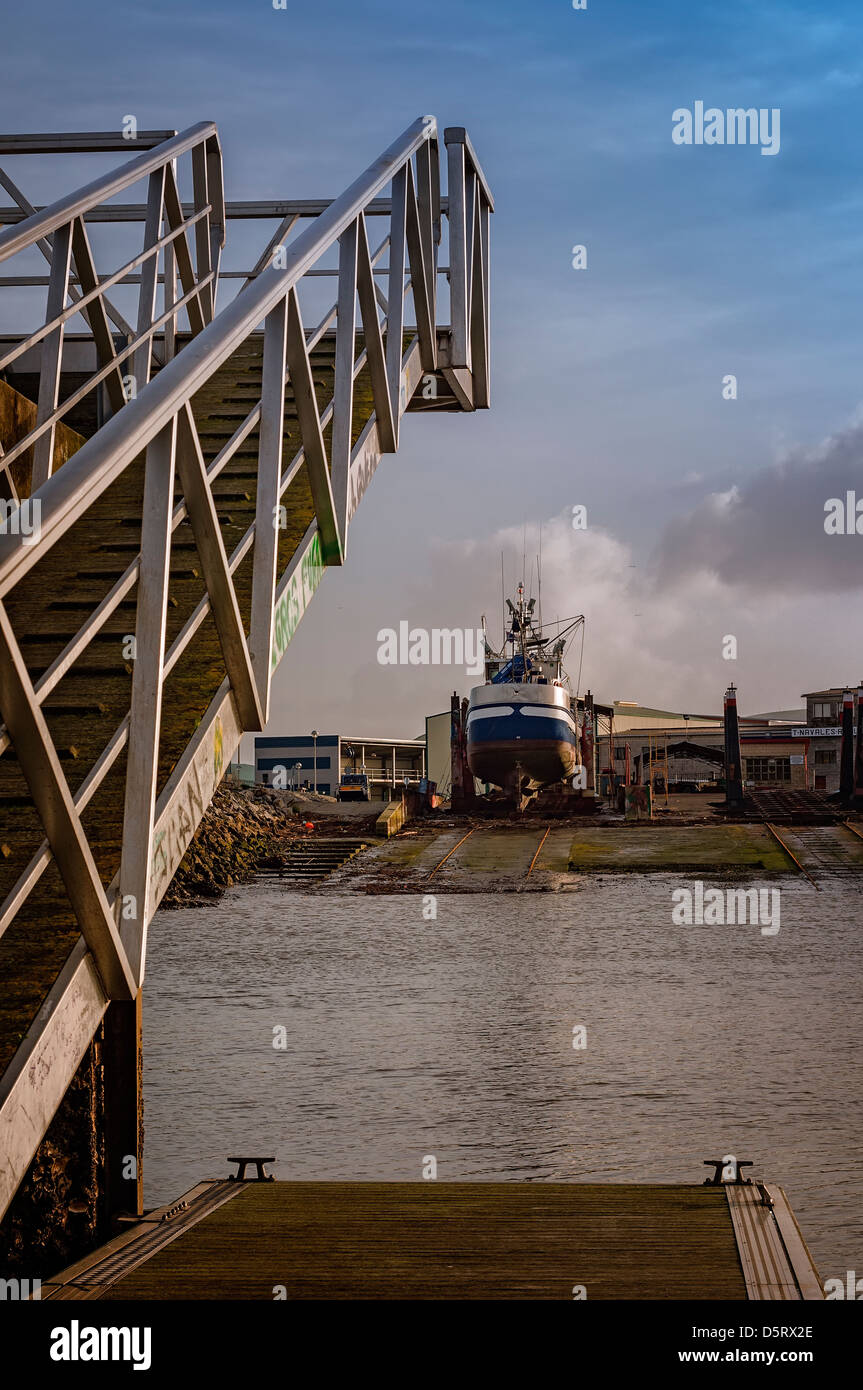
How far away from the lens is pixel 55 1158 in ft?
15.7

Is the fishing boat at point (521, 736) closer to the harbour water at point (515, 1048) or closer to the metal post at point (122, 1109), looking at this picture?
the harbour water at point (515, 1048)

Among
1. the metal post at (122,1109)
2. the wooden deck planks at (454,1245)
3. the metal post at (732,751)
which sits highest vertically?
the metal post at (732,751)

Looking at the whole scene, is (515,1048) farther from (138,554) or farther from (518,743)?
(518,743)

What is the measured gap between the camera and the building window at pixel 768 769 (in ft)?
268

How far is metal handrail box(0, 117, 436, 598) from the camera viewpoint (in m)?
2.92

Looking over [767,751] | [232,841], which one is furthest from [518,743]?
[767,751]

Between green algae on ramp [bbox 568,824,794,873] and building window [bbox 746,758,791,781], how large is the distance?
49087 mm

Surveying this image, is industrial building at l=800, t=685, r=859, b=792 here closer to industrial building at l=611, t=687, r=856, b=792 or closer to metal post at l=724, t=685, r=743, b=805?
industrial building at l=611, t=687, r=856, b=792

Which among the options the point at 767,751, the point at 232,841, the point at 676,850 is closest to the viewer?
the point at 676,850

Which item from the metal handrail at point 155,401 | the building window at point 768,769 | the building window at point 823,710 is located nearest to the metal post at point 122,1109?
the metal handrail at point 155,401

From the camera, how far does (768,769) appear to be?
81.9 meters

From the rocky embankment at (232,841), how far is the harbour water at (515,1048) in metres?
3.29

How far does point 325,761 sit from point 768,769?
27.8 m

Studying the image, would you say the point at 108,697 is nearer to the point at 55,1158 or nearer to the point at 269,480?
the point at 269,480
